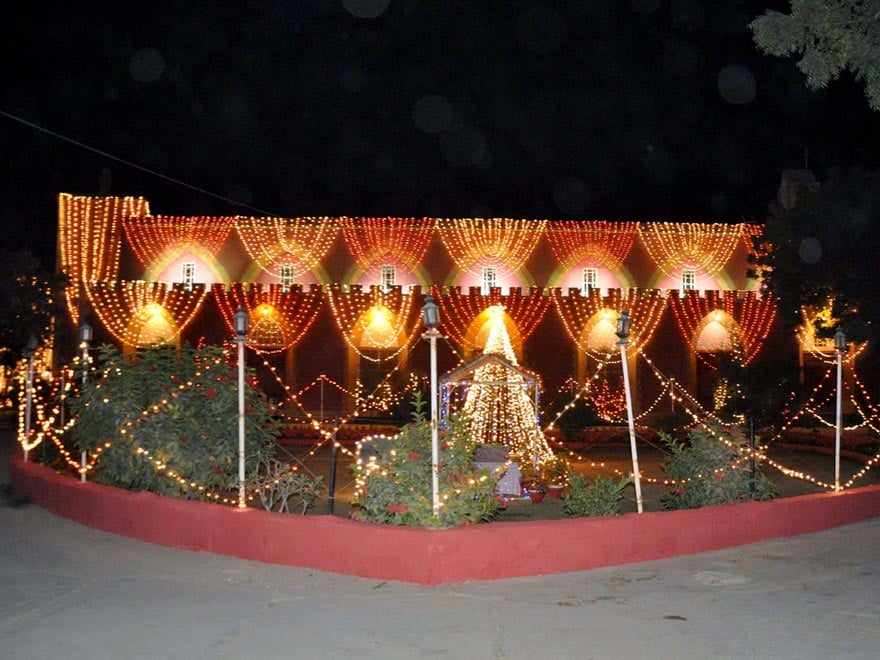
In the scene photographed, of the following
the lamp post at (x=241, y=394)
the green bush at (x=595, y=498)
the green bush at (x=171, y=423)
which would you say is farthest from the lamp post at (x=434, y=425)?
the green bush at (x=171, y=423)

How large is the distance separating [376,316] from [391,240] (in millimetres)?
3326

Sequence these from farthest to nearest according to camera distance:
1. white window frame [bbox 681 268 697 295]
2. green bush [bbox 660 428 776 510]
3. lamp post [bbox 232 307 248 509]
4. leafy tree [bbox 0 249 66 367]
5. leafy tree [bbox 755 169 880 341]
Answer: white window frame [bbox 681 268 697 295] < leafy tree [bbox 0 249 66 367] < leafy tree [bbox 755 169 880 341] < green bush [bbox 660 428 776 510] < lamp post [bbox 232 307 248 509]

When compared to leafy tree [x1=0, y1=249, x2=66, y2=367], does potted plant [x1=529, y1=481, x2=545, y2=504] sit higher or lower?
lower

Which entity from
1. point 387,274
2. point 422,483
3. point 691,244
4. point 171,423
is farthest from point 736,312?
point 422,483

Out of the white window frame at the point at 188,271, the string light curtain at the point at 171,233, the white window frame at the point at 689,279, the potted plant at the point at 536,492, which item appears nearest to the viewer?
the potted plant at the point at 536,492

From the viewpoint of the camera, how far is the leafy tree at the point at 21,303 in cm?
2339

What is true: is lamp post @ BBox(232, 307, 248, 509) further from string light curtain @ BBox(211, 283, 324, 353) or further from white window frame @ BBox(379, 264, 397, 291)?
white window frame @ BBox(379, 264, 397, 291)

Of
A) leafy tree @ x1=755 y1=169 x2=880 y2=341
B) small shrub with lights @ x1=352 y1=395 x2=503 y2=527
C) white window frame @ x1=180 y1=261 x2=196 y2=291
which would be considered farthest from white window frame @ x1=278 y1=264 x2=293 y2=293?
small shrub with lights @ x1=352 y1=395 x2=503 y2=527

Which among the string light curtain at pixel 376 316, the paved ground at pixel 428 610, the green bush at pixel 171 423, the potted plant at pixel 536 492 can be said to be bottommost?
the potted plant at pixel 536 492

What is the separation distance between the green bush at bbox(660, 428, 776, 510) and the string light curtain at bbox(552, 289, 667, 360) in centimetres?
1768

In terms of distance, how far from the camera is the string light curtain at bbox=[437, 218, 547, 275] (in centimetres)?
3062

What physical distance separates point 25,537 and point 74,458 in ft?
11.3

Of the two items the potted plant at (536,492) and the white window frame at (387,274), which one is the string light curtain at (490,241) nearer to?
the white window frame at (387,274)

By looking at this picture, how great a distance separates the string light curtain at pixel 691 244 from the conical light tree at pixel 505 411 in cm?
1663
